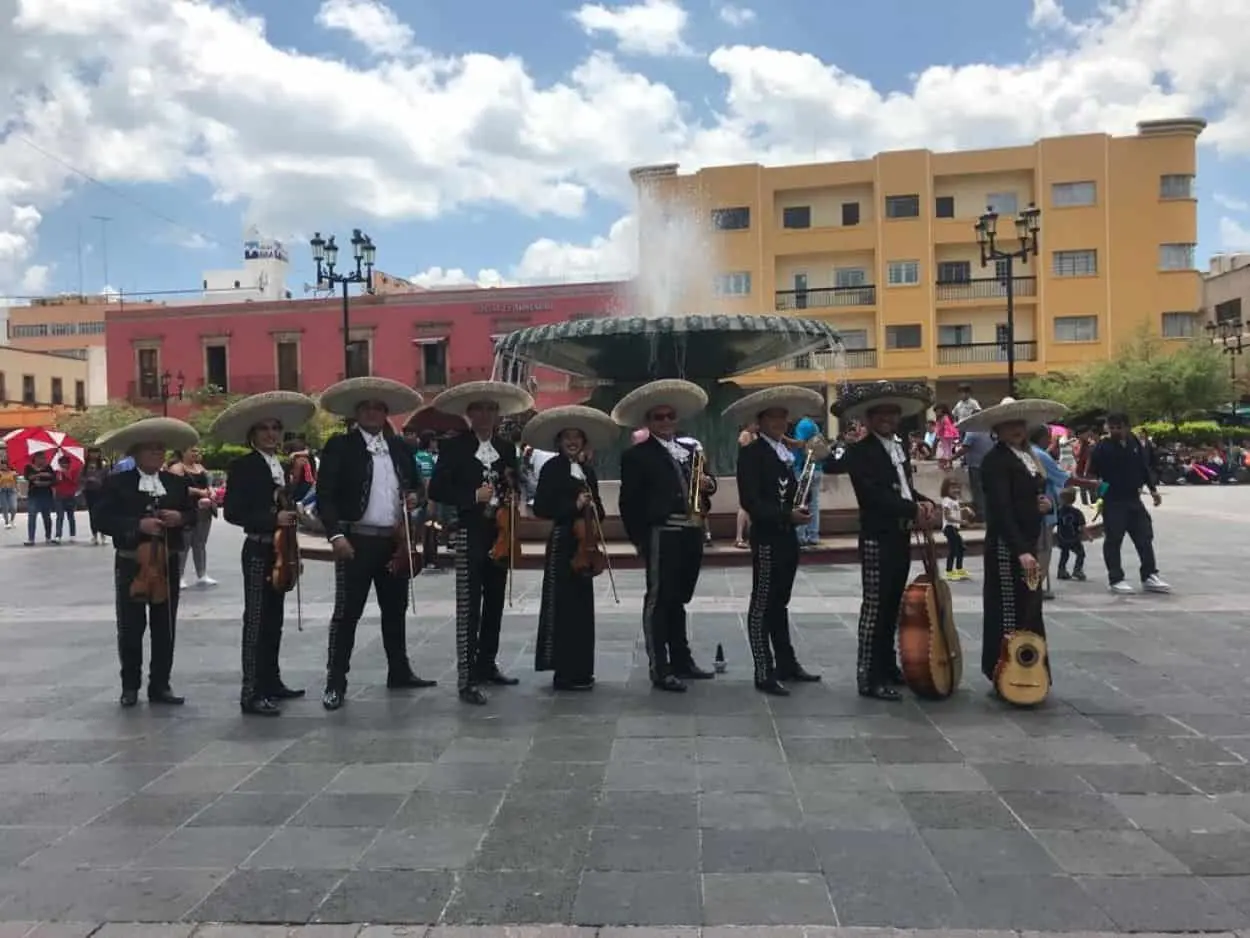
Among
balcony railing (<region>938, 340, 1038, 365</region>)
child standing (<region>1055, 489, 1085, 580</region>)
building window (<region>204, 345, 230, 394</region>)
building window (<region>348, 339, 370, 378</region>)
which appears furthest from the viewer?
building window (<region>204, 345, 230, 394</region>)

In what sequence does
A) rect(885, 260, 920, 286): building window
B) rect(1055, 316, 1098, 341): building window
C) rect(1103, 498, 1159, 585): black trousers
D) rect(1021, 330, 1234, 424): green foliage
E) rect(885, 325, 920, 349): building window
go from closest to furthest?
rect(1103, 498, 1159, 585): black trousers, rect(1021, 330, 1234, 424): green foliage, rect(1055, 316, 1098, 341): building window, rect(885, 325, 920, 349): building window, rect(885, 260, 920, 286): building window

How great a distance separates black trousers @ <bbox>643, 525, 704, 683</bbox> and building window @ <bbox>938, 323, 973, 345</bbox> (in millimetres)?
41764

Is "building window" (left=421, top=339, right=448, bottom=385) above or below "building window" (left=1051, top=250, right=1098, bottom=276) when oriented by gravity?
below

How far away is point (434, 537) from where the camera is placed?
11477 millimetres

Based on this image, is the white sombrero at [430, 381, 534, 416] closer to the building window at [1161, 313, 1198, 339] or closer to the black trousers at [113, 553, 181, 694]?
the black trousers at [113, 553, 181, 694]

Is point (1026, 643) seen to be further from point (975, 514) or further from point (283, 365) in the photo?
point (283, 365)

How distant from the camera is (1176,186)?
45375 millimetres

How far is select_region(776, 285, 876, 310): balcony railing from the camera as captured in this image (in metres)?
46.7

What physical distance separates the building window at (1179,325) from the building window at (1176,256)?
77.3 inches

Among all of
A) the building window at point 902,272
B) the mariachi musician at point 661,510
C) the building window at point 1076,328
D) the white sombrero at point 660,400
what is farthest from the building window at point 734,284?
the mariachi musician at point 661,510

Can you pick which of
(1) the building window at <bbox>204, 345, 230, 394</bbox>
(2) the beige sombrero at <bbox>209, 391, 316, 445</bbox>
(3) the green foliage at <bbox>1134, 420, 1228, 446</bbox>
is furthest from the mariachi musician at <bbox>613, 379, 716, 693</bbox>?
(1) the building window at <bbox>204, 345, 230, 394</bbox>

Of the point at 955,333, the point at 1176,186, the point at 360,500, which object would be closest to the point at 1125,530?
the point at 360,500

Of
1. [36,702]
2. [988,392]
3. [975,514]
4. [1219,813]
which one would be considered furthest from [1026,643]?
[988,392]

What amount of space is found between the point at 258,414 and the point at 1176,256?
155 feet
